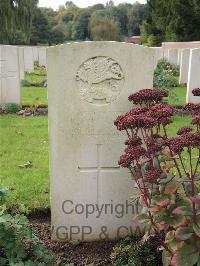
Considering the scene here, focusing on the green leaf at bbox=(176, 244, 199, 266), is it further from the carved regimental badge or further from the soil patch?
the carved regimental badge

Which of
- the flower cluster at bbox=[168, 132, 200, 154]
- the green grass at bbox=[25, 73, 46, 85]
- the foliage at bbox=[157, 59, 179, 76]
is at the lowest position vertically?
the green grass at bbox=[25, 73, 46, 85]

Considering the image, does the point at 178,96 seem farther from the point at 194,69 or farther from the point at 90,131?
the point at 90,131

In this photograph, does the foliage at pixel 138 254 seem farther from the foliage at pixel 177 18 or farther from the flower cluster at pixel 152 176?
the foliage at pixel 177 18

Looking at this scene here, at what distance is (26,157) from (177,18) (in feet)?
78.9

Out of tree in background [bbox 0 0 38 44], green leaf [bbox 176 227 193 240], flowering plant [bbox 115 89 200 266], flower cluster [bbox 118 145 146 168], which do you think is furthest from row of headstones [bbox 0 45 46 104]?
tree in background [bbox 0 0 38 44]

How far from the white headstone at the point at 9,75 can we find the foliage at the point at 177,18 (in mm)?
18291

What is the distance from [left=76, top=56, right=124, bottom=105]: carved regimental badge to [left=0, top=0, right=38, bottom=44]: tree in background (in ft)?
55.0

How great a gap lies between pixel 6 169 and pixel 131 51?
8.63ft

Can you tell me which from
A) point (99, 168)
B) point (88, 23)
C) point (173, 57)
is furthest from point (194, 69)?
point (88, 23)

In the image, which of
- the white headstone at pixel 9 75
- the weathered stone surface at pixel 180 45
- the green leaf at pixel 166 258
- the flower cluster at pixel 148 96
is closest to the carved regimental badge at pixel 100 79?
the flower cluster at pixel 148 96

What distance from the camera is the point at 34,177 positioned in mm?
4934

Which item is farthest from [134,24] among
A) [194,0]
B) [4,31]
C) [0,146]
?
[0,146]

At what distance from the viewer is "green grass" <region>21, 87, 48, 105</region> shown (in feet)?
34.1

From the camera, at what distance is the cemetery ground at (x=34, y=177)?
134 inches
